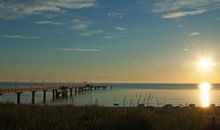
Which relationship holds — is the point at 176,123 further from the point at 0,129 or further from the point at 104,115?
the point at 0,129

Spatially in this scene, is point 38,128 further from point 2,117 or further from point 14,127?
point 2,117

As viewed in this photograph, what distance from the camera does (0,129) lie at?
413 inches

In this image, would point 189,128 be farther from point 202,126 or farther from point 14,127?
point 14,127

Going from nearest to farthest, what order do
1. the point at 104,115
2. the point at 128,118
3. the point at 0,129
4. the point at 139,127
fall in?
the point at 0,129 → the point at 139,127 → the point at 128,118 → the point at 104,115

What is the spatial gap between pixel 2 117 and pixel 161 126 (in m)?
5.31

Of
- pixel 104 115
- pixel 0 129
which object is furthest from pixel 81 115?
pixel 0 129

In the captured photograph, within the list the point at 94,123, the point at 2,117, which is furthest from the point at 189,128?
the point at 2,117

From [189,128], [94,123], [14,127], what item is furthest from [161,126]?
[14,127]

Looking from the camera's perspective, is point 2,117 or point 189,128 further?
point 2,117

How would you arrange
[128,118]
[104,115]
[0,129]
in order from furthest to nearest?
[104,115], [128,118], [0,129]

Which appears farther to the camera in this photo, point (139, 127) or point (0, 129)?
point (139, 127)

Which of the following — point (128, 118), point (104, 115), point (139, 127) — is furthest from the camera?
point (104, 115)

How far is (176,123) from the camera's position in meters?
13.0

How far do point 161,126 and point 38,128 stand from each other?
3.82m
